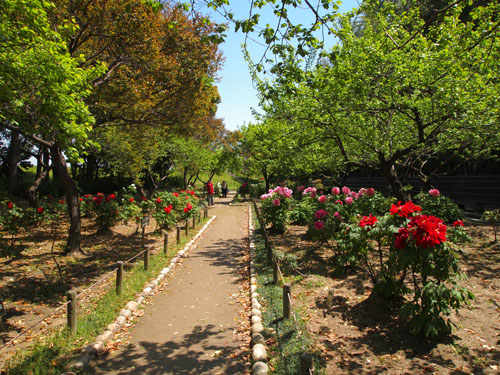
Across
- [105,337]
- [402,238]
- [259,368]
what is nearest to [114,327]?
[105,337]

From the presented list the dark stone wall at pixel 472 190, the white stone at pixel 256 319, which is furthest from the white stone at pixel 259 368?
the dark stone wall at pixel 472 190

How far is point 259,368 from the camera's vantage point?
3.98 meters

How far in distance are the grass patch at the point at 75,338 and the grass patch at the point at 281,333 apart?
248 centimetres

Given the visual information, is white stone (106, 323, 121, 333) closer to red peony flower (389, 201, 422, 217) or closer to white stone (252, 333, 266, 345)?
white stone (252, 333, 266, 345)

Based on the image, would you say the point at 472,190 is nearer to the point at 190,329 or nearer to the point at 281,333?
the point at 281,333

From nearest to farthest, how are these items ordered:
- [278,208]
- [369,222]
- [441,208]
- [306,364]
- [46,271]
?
[306,364] → [369,222] → [46,271] → [441,208] → [278,208]

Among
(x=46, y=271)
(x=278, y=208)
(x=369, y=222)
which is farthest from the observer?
(x=278, y=208)

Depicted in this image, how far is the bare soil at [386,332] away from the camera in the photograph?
3.81 metres

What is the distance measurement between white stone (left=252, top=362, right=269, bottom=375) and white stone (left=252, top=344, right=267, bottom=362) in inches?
5.7

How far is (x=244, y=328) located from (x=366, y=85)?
20.2 ft

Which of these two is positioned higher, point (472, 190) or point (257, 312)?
point (472, 190)

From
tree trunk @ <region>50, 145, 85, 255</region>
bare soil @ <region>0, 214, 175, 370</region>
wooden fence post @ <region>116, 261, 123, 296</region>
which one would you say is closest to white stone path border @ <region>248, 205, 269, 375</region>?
wooden fence post @ <region>116, 261, 123, 296</region>

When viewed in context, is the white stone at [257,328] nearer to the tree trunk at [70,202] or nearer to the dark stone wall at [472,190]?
the tree trunk at [70,202]

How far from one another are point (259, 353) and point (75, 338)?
2.60 meters
